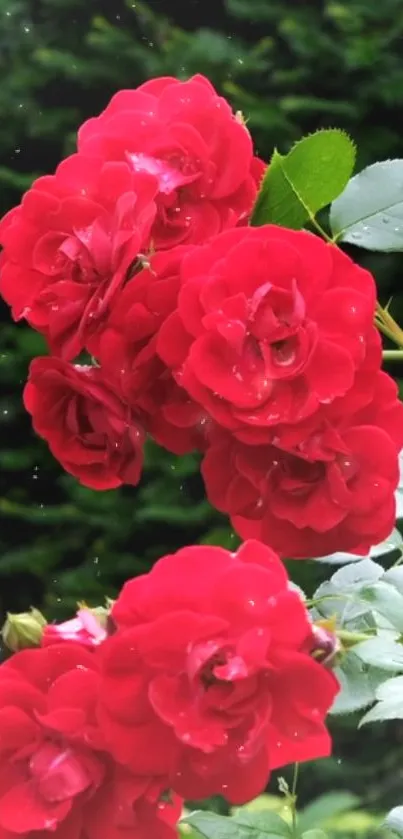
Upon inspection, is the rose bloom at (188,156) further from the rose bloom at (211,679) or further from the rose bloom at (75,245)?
the rose bloom at (211,679)

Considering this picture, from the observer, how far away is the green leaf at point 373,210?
437mm

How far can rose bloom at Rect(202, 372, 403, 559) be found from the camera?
1.14ft

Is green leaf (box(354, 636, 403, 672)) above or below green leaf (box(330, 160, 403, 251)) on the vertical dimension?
below

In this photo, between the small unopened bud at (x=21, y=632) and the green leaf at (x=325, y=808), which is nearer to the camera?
the small unopened bud at (x=21, y=632)

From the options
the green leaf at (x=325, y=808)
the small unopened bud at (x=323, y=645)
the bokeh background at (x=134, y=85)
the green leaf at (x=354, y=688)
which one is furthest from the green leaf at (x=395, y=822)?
the bokeh background at (x=134, y=85)

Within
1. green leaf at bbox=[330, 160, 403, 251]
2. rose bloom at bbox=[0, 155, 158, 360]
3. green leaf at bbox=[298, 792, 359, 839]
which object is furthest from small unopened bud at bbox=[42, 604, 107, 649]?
→ green leaf at bbox=[298, 792, 359, 839]

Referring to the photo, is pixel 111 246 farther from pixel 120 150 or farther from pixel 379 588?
pixel 379 588

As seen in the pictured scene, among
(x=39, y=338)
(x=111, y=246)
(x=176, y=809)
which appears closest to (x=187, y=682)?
(x=176, y=809)

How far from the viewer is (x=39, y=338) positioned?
136 cm

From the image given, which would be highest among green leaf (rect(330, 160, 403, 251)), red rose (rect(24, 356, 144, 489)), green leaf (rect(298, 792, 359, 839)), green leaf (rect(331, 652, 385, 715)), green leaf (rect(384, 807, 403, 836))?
green leaf (rect(330, 160, 403, 251))

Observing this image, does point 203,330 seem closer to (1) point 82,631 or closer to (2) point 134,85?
(1) point 82,631

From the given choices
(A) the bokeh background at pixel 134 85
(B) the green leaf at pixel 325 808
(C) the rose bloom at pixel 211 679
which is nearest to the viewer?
(C) the rose bloom at pixel 211 679

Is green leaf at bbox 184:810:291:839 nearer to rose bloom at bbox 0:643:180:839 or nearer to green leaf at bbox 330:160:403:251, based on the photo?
rose bloom at bbox 0:643:180:839

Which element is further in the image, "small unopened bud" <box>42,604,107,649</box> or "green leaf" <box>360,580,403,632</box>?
"green leaf" <box>360,580,403,632</box>
